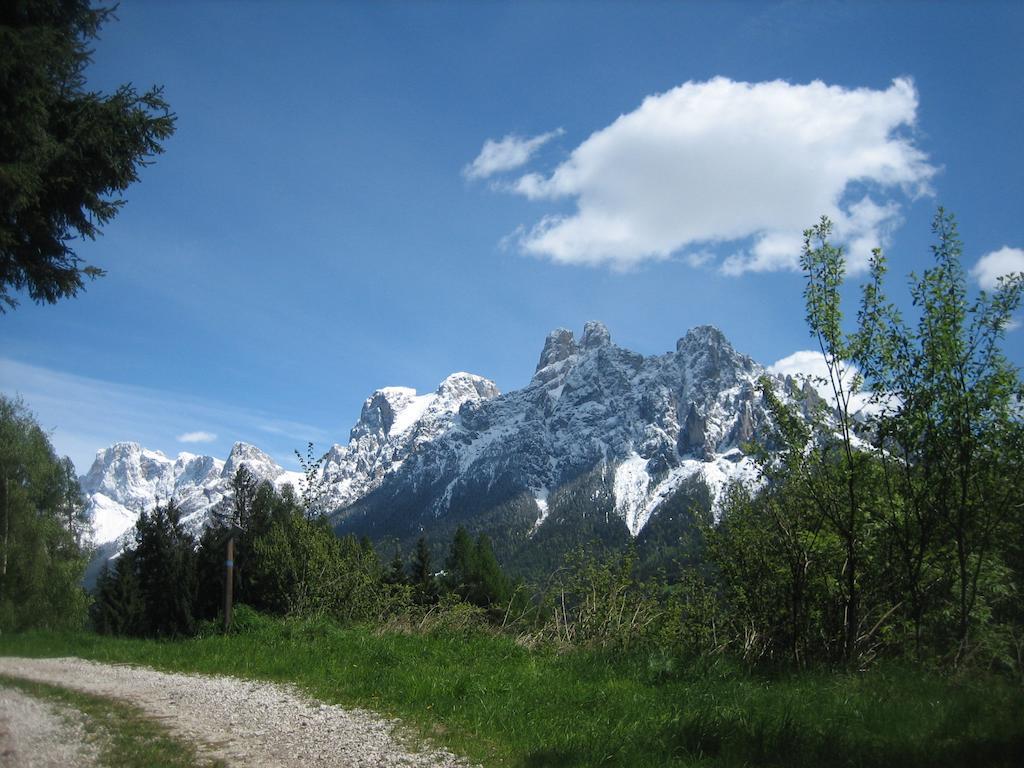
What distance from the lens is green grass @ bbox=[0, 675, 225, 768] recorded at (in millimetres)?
5691

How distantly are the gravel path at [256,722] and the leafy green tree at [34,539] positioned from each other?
546 inches

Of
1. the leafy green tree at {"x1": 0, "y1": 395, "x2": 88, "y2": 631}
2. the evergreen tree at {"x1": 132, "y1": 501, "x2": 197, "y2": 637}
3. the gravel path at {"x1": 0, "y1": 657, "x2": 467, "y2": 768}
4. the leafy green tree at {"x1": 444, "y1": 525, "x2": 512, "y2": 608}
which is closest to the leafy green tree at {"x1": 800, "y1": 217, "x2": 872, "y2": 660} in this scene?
the gravel path at {"x1": 0, "y1": 657, "x2": 467, "y2": 768}

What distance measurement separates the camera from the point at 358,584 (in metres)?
17.9

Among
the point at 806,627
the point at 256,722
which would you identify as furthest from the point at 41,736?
the point at 806,627

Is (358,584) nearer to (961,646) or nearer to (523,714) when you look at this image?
(523,714)

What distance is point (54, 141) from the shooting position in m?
5.66

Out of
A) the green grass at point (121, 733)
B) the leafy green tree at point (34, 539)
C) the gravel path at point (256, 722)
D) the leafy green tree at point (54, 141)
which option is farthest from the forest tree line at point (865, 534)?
the leafy green tree at point (34, 539)

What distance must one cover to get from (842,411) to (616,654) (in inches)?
185

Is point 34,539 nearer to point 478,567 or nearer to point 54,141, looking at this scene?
point 54,141

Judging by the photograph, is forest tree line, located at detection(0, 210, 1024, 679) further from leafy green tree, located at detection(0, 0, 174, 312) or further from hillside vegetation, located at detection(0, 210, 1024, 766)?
leafy green tree, located at detection(0, 0, 174, 312)

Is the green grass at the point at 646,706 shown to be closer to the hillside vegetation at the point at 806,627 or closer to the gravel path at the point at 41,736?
the hillside vegetation at the point at 806,627

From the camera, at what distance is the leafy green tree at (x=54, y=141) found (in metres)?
5.31

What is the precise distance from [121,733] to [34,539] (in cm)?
2159

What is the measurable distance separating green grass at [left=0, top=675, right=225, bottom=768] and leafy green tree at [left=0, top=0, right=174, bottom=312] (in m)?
4.14
